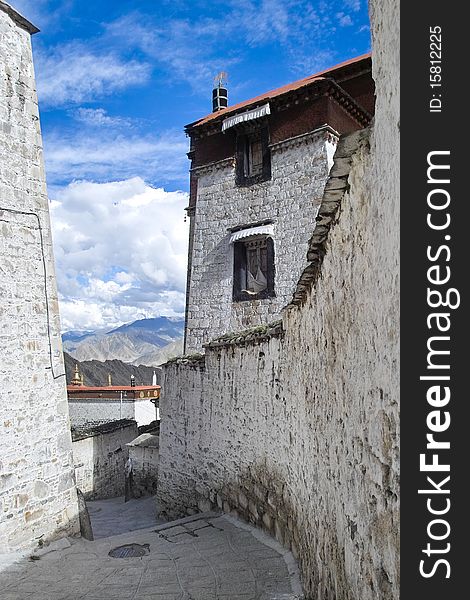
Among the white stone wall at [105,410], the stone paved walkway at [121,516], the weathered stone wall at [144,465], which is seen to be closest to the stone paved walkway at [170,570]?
the stone paved walkway at [121,516]

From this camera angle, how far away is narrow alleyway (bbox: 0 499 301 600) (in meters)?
5.82

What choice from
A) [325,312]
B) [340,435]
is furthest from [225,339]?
[340,435]

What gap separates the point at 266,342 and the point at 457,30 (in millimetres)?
6034

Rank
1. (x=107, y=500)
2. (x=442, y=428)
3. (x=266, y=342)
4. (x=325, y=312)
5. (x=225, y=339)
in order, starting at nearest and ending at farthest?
1. (x=442, y=428)
2. (x=325, y=312)
3. (x=266, y=342)
4. (x=225, y=339)
5. (x=107, y=500)

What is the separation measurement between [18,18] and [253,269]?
754cm

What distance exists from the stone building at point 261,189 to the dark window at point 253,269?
0.09 ft

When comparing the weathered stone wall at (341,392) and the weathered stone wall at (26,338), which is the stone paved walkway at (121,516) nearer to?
the weathered stone wall at (26,338)

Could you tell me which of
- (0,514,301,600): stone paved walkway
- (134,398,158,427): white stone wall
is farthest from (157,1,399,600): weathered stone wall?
(134,398,158,427): white stone wall

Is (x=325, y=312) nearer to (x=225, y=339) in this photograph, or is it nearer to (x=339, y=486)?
(x=339, y=486)

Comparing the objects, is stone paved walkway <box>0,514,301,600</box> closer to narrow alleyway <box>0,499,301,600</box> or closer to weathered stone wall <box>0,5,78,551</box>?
narrow alleyway <box>0,499,301,600</box>

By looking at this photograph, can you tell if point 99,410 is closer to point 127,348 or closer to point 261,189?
point 261,189

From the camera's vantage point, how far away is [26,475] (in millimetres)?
7863

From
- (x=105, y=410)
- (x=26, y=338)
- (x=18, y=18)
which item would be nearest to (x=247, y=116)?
(x=18, y=18)

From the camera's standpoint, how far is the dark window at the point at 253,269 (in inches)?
523
